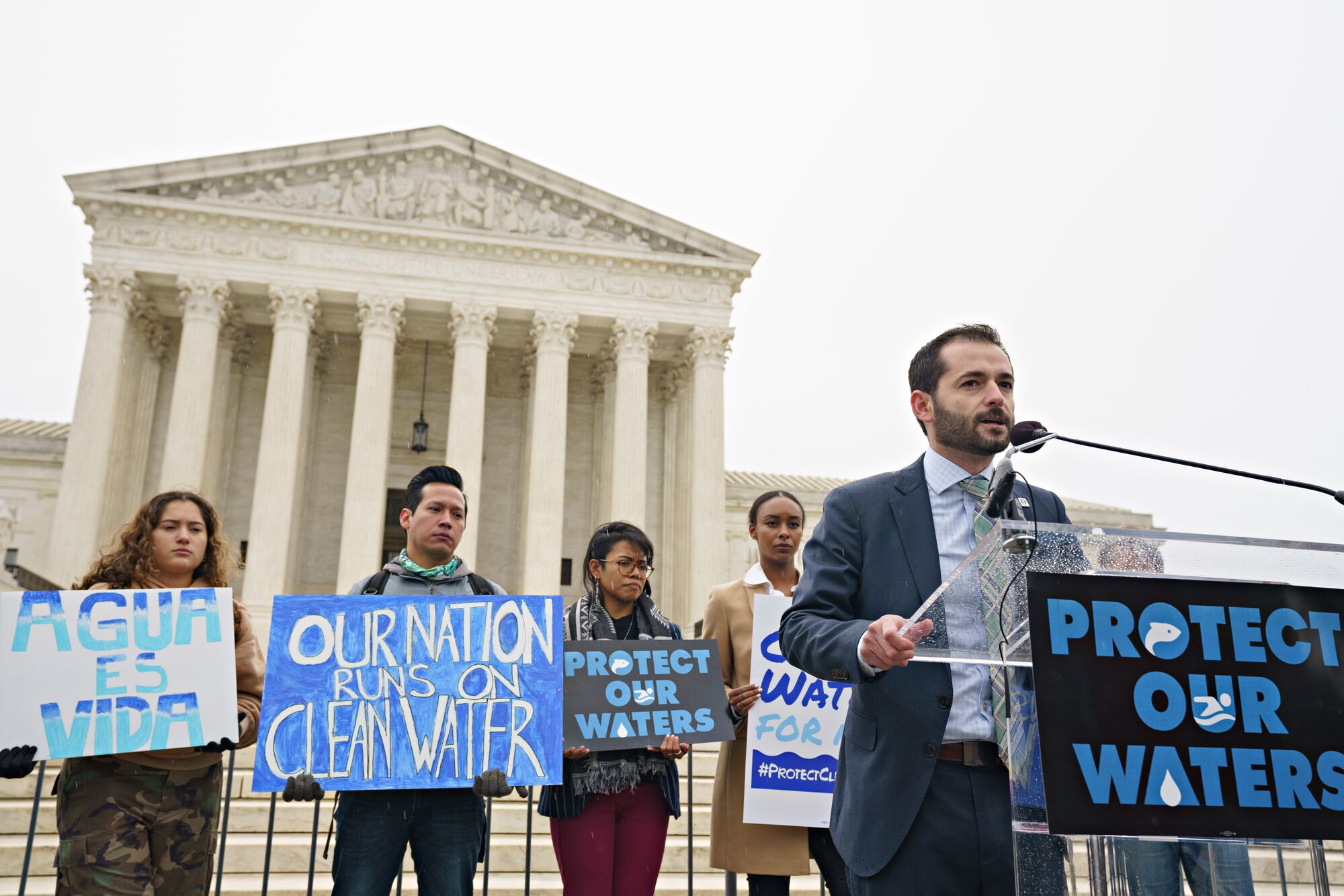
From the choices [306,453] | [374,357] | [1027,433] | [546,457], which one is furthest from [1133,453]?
[306,453]

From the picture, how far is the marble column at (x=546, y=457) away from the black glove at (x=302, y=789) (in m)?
23.8

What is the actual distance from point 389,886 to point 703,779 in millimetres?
6134

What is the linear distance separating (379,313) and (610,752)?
85.4 ft

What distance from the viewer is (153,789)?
4445mm

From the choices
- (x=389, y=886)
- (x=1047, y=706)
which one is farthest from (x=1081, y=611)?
(x=389, y=886)

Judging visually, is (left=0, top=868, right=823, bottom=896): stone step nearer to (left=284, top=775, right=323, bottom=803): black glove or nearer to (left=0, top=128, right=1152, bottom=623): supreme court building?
(left=284, top=775, right=323, bottom=803): black glove

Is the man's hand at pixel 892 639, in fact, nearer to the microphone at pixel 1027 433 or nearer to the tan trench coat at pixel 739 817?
the microphone at pixel 1027 433

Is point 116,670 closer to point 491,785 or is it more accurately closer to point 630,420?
point 491,785

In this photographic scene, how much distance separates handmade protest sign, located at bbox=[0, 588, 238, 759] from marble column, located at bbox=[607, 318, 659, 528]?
24353mm

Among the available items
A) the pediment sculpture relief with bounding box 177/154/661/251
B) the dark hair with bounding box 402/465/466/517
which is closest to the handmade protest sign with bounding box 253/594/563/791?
the dark hair with bounding box 402/465/466/517

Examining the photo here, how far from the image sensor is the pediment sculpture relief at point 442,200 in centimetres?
2995

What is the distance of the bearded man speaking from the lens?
304cm

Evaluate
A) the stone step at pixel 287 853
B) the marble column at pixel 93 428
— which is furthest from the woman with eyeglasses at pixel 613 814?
the marble column at pixel 93 428

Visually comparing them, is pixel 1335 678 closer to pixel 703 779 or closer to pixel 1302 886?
pixel 1302 886
